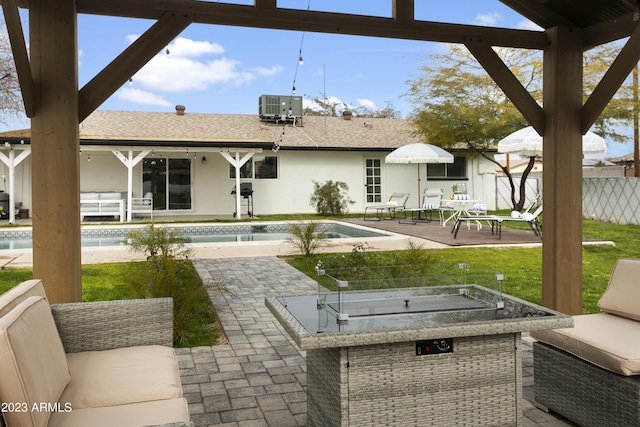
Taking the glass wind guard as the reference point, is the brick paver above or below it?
below

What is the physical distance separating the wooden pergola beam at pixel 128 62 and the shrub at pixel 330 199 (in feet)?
45.1

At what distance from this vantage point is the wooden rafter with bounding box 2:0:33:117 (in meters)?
2.97

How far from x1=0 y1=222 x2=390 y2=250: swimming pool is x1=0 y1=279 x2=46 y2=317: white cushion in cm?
857

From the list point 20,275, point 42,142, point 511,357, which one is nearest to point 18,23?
point 42,142

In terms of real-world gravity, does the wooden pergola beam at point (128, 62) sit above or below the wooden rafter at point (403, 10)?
below

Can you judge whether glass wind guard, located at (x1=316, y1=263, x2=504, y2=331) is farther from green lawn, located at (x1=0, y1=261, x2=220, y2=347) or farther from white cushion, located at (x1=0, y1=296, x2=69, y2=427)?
green lawn, located at (x1=0, y1=261, x2=220, y2=347)

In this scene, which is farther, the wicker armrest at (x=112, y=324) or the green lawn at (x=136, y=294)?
the green lawn at (x=136, y=294)

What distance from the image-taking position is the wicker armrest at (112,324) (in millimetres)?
2637

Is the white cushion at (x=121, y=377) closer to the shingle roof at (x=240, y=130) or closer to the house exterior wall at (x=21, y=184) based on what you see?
the shingle roof at (x=240, y=130)

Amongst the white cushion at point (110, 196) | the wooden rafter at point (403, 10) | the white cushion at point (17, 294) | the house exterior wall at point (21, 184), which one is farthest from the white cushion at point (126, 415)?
the house exterior wall at point (21, 184)

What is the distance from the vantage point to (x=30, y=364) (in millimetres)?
1724

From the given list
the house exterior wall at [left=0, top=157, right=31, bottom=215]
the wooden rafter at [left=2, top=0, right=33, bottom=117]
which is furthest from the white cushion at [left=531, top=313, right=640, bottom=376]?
the house exterior wall at [left=0, top=157, right=31, bottom=215]

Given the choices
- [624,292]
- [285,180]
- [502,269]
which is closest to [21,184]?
[285,180]

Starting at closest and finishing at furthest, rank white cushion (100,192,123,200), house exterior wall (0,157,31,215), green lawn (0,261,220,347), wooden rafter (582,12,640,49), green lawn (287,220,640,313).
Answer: wooden rafter (582,12,640,49) → green lawn (0,261,220,347) → green lawn (287,220,640,313) → white cushion (100,192,123,200) → house exterior wall (0,157,31,215)
